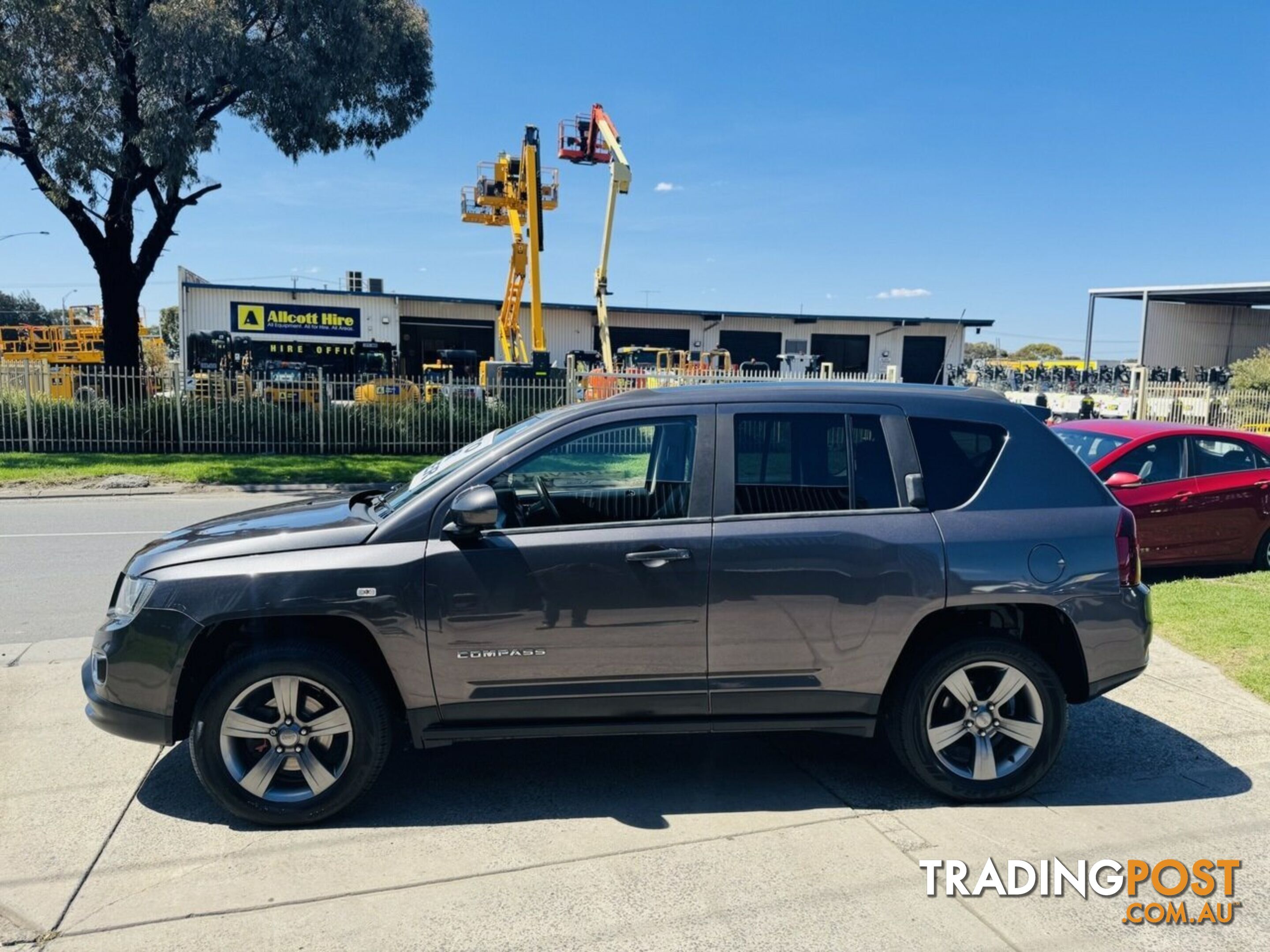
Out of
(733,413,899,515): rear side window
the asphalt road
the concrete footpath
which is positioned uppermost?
(733,413,899,515): rear side window

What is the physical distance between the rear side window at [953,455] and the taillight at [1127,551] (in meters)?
0.61

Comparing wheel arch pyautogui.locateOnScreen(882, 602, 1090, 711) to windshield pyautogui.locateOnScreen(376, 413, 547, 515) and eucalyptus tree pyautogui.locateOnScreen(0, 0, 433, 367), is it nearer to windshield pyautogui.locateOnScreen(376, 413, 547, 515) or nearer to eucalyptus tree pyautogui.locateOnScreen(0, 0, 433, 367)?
windshield pyautogui.locateOnScreen(376, 413, 547, 515)

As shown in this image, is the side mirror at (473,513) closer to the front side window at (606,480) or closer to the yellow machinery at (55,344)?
the front side window at (606,480)

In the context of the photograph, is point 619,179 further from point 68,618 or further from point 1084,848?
point 1084,848

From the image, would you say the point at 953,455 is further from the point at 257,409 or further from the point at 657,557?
the point at 257,409

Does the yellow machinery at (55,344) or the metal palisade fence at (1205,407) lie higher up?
the yellow machinery at (55,344)

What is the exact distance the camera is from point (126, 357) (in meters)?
20.1

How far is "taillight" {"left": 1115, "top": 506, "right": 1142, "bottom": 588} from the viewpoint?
4016 mm

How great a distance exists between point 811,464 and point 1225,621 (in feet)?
15.1

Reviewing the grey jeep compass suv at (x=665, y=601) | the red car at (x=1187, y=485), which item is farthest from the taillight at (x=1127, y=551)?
the red car at (x=1187, y=485)

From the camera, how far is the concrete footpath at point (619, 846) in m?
3.08

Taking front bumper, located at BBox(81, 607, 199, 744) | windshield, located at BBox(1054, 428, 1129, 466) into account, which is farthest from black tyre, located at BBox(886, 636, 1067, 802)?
windshield, located at BBox(1054, 428, 1129, 466)

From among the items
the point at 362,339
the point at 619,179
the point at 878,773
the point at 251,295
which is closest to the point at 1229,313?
the point at 619,179

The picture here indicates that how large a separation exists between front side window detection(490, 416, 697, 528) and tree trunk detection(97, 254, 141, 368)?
18.9 meters
